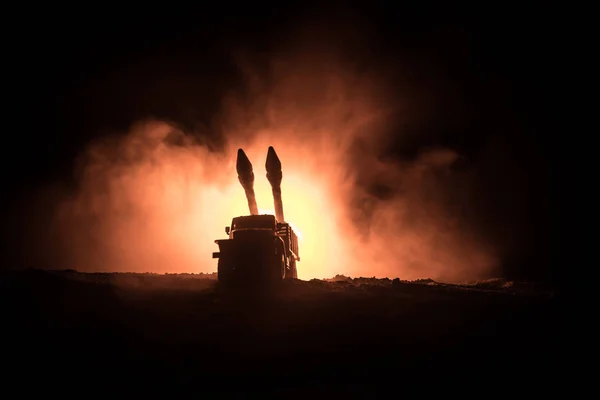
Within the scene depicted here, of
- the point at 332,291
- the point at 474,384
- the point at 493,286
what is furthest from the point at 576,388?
the point at 493,286

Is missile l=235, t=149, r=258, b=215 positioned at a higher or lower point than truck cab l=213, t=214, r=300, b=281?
higher

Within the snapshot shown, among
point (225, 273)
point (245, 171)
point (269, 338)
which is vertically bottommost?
point (269, 338)

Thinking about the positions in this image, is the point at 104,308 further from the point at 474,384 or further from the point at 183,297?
the point at 474,384

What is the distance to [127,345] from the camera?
40.0 feet

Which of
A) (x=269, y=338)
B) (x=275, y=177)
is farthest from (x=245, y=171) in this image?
(x=269, y=338)

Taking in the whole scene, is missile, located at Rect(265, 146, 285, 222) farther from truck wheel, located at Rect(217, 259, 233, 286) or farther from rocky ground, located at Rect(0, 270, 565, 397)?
rocky ground, located at Rect(0, 270, 565, 397)

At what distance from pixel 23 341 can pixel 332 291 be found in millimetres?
9581

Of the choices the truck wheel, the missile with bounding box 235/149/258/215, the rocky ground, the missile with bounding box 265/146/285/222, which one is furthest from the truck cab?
the missile with bounding box 265/146/285/222

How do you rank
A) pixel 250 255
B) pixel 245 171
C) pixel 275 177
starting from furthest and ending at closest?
pixel 275 177
pixel 245 171
pixel 250 255

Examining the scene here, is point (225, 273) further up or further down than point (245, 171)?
further down

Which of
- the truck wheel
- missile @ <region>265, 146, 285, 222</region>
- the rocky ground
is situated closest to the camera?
the rocky ground

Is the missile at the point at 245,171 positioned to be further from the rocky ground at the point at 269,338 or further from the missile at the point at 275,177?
the rocky ground at the point at 269,338

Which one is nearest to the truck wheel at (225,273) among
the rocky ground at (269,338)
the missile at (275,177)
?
the rocky ground at (269,338)

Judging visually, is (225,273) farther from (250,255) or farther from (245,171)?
(245,171)
